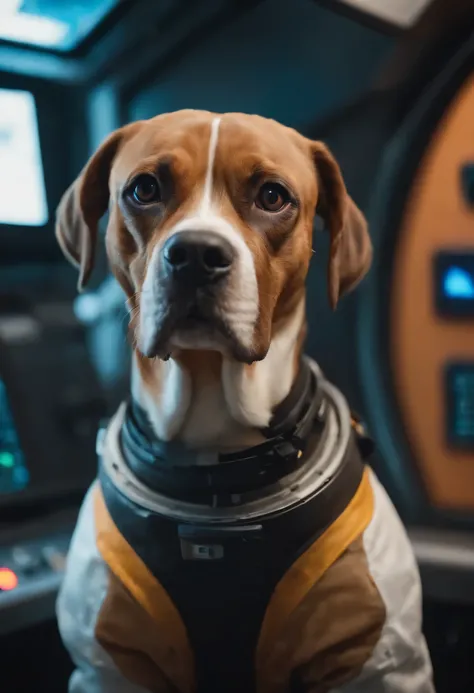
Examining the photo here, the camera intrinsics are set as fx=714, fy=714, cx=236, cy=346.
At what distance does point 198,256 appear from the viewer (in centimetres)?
78

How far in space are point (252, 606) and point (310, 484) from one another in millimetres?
170

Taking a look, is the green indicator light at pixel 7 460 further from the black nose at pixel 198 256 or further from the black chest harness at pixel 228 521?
the black nose at pixel 198 256

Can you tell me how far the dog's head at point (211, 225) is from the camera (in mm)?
810

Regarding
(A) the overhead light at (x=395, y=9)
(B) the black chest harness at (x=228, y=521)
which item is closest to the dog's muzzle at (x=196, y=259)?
(B) the black chest harness at (x=228, y=521)

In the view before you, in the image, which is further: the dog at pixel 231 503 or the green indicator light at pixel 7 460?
the green indicator light at pixel 7 460

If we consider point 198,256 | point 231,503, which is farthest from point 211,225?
point 231,503

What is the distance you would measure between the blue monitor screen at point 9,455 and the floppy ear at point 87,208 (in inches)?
16.3

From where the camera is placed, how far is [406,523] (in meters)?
1.35

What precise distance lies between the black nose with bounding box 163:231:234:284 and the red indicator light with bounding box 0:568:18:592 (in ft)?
2.20

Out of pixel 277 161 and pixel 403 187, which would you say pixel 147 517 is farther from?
pixel 403 187

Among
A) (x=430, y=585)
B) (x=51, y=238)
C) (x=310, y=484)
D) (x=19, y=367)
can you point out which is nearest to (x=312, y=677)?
(x=310, y=484)

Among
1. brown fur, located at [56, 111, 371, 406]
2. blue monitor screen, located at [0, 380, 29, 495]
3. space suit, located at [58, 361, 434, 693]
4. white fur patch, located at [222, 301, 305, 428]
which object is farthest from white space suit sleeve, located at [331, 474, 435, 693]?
blue monitor screen, located at [0, 380, 29, 495]

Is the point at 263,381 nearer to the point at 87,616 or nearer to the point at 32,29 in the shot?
the point at 87,616

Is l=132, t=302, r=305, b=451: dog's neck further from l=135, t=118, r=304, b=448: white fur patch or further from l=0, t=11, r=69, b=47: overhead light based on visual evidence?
l=0, t=11, r=69, b=47: overhead light
